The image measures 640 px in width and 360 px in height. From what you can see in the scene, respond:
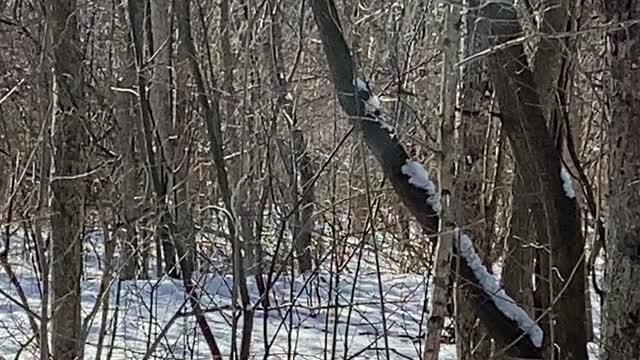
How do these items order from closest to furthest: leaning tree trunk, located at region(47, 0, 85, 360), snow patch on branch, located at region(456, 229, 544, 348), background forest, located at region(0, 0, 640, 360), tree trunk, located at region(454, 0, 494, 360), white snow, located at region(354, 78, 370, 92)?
background forest, located at region(0, 0, 640, 360)
tree trunk, located at region(454, 0, 494, 360)
snow patch on branch, located at region(456, 229, 544, 348)
white snow, located at region(354, 78, 370, 92)
leaning tree trunk, located at region(47, 0, 85, 360)

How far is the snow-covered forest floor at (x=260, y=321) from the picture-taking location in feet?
16.3

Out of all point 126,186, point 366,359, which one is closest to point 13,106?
point 126,186

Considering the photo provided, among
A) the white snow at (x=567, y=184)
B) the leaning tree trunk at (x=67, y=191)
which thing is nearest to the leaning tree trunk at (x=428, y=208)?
the white snow at (x=567, y=184)

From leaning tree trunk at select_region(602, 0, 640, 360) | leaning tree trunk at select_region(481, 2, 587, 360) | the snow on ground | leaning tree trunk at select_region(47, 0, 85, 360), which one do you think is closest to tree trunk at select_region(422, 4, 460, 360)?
leaning tree trunk at select_region(602, 0, 640, 360)

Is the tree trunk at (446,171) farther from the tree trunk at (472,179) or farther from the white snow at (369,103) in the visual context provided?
the white snow at (369,103)

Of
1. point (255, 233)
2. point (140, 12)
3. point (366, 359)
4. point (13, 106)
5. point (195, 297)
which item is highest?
point (140, 12)

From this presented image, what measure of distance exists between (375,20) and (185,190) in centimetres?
219

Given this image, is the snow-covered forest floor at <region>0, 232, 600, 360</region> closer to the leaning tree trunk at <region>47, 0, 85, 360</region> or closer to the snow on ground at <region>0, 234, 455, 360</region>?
the snow on ground at <region>0, 234, 455, 360</region>

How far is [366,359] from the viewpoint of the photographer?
5.22 m

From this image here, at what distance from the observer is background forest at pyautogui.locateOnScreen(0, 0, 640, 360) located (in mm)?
3443

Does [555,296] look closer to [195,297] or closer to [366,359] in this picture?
[366,359]

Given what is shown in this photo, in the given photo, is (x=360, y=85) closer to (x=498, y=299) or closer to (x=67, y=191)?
(x=498, y=299)

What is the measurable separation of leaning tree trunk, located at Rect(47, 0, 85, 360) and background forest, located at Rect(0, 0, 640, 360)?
0.4 inches

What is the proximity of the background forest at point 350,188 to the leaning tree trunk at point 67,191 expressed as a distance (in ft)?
0.03
